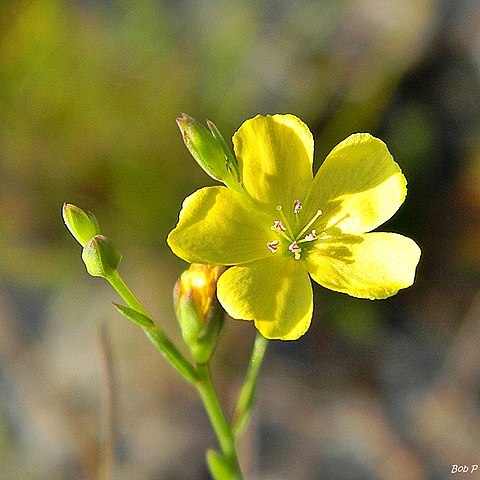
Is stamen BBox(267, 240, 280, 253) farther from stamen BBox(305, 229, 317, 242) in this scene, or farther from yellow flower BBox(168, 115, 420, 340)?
stamen BBox(305, 229, 317, 242)

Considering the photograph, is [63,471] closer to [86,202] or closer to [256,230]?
[86,202]

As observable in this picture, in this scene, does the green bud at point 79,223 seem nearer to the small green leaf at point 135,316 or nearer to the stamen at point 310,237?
the small green leaf at point 135,316

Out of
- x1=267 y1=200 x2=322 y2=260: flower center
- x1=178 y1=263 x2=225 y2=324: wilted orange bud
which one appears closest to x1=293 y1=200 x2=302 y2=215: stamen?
x1=267 y1=200 x2=322 y2=260: flower center

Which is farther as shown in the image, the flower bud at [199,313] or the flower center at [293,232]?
the flower center at [293,232]

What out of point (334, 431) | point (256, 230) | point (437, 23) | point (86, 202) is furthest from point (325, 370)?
point (437, 23)

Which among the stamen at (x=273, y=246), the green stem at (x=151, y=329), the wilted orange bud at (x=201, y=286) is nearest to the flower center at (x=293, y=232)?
the stamen at (x=273, y=246)

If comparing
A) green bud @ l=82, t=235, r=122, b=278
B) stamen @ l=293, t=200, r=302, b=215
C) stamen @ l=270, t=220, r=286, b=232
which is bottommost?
stamen @ l=270, t=220, r=286, b=232

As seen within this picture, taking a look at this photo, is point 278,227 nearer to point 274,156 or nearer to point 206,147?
point 274,156
